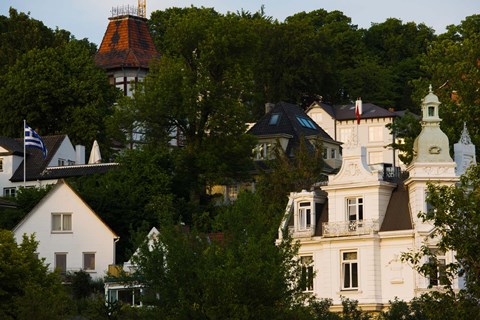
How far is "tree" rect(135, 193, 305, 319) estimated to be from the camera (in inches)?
2254

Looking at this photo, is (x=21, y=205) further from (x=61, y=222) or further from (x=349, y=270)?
(x=349, y=270)

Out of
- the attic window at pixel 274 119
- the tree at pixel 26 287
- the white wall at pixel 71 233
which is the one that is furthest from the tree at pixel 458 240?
the attic window at pixel 274 119

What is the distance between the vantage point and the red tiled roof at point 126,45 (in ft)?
442

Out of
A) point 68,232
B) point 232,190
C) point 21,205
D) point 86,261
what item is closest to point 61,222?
point 68,232

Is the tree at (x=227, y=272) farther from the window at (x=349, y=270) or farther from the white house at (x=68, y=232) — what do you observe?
the white house at (x=68, y=232)

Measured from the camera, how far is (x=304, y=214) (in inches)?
3132

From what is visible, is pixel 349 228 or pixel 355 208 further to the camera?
pixel 355 208

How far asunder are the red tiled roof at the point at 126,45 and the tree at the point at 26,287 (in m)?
56.7

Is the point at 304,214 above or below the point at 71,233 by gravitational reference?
below

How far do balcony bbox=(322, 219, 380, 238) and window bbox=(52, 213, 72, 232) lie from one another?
1869 cm

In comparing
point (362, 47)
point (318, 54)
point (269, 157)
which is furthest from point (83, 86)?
point (362, 47)

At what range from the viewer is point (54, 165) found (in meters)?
110

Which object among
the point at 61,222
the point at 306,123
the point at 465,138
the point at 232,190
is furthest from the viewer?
the point at 306,123

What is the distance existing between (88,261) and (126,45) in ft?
163
